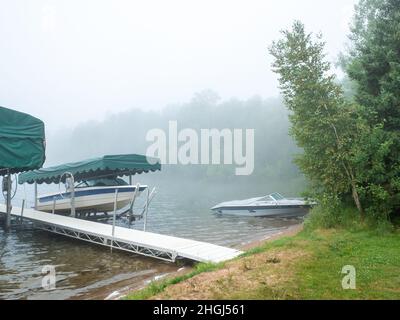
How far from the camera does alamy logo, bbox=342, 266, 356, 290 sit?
250 inches

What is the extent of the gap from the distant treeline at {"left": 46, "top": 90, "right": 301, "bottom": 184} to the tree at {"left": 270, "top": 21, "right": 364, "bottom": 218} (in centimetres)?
1904

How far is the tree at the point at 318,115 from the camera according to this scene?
11.4 metres

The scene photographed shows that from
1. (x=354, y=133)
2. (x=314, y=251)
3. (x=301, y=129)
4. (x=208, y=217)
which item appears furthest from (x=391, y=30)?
(x=208, y=217)

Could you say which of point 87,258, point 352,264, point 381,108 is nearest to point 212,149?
point 87,258

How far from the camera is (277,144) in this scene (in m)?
74.1

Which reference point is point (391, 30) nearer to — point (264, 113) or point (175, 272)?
point (175, 272)

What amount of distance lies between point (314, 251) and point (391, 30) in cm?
900

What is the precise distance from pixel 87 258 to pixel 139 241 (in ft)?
6.79

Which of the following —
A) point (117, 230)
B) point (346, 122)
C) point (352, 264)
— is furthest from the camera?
point (117, 230)

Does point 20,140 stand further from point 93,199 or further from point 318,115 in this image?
point 318,115

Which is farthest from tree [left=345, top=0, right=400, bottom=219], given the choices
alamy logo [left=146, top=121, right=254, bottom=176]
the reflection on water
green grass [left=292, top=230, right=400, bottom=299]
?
alamy logo [left=146, top=121, right=254, bottom=176]

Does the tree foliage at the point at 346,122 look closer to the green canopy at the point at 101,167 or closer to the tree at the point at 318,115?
the tree at the point at 318,115

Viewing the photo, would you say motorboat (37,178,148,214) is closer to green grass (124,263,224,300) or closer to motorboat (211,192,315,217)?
motorboat (211,192,315,217)

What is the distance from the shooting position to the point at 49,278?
10391 millimetres
